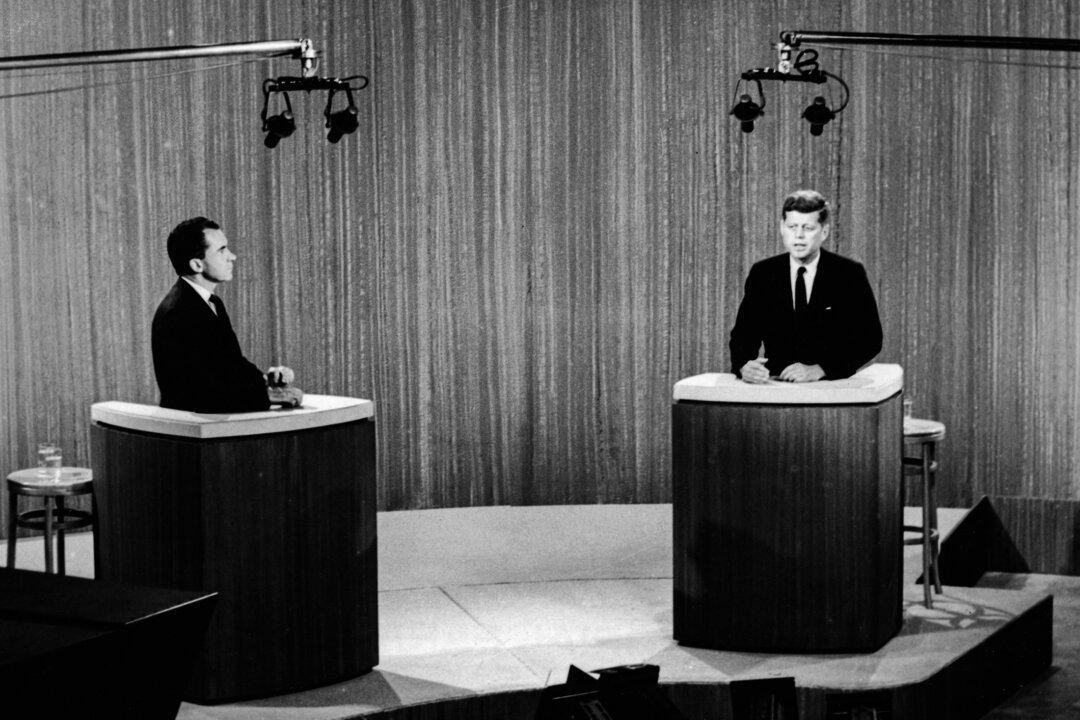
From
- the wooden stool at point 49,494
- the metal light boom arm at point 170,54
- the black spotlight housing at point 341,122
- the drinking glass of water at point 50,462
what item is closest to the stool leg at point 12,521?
the wooden stool at point 49,494

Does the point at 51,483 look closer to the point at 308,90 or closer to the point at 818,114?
the point at 308,90

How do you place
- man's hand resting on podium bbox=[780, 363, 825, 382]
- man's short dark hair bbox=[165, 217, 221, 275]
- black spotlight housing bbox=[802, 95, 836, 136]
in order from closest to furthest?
man's short dark hair bbox=[165, 217, 221, 275]
man's hand resting on podium bbox=[780, 363, 825, 382]
black spotlight housing bbox=[802, 95, 836, 136]

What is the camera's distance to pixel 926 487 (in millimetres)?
4621

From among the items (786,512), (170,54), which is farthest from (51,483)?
(786,512)

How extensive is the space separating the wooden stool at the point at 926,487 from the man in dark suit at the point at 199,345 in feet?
6.96

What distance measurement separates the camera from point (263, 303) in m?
5.88

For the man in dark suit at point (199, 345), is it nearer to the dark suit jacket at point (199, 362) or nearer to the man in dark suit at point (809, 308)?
the dark suit jacket at point (199, 362)

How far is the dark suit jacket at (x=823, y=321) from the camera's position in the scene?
422 cm

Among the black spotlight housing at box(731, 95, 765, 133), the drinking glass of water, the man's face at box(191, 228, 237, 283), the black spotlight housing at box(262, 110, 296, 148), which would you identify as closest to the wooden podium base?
the black spotlight housing at box(731, 95, 765, 133)

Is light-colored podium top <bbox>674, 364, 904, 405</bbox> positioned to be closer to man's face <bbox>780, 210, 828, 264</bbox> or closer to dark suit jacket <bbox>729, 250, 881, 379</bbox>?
dark suit jacket <bbox>729, 250, 881, 379</bbox>

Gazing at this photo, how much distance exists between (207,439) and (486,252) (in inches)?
109

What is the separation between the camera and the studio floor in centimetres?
386

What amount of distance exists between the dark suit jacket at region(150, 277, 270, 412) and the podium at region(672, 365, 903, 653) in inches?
49.5

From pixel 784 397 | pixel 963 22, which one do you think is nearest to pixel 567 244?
pixel 963 22
